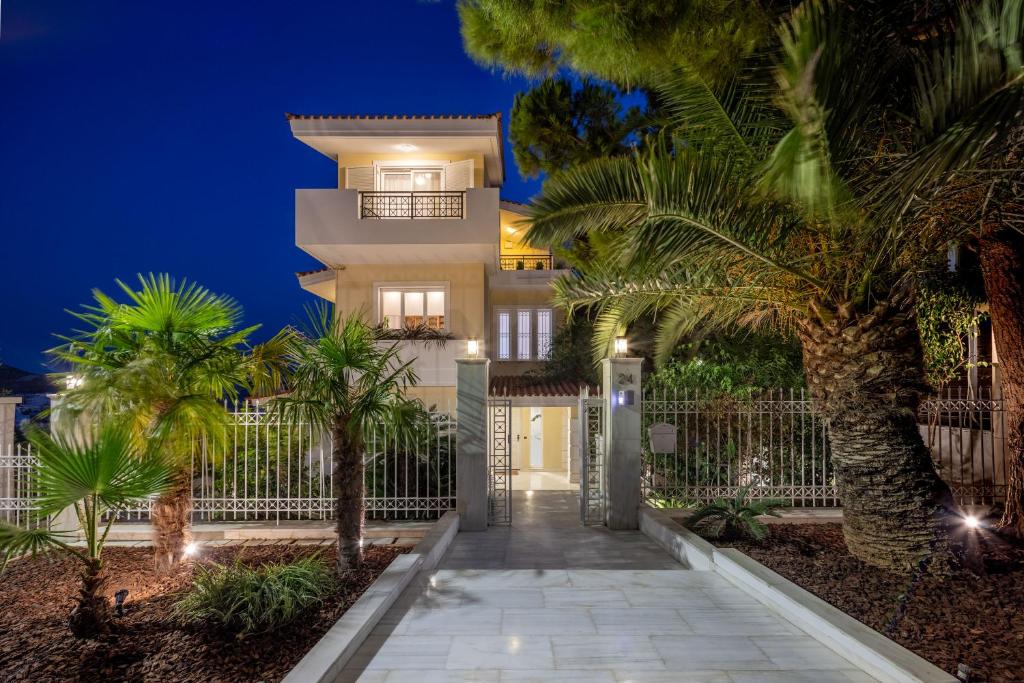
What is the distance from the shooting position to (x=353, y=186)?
52.9ft

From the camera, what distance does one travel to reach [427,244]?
1467 centimetres

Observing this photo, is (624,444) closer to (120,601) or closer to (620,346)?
(620,346)

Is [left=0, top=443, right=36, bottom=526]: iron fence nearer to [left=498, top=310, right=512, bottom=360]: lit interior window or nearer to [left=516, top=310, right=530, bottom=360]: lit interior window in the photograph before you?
[left=498, top=310, right=512, bottom=360]: lit interior window

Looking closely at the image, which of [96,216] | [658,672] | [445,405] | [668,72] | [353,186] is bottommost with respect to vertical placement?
[658,672]

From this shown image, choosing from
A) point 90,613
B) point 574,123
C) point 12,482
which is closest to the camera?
point 90,613

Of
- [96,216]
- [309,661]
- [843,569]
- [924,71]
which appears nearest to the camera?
[309,661]

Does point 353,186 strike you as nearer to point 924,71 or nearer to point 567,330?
point 567,330

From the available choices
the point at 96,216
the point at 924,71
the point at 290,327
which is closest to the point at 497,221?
the point at 290,327

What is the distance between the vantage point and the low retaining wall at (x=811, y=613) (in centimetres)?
404

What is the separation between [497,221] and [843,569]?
10703mm

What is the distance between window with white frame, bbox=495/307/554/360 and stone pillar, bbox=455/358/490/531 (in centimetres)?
985

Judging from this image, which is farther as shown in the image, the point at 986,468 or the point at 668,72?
the point at 986,468

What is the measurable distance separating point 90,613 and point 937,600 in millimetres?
7103

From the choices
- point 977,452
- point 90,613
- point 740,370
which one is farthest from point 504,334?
point 90,613
